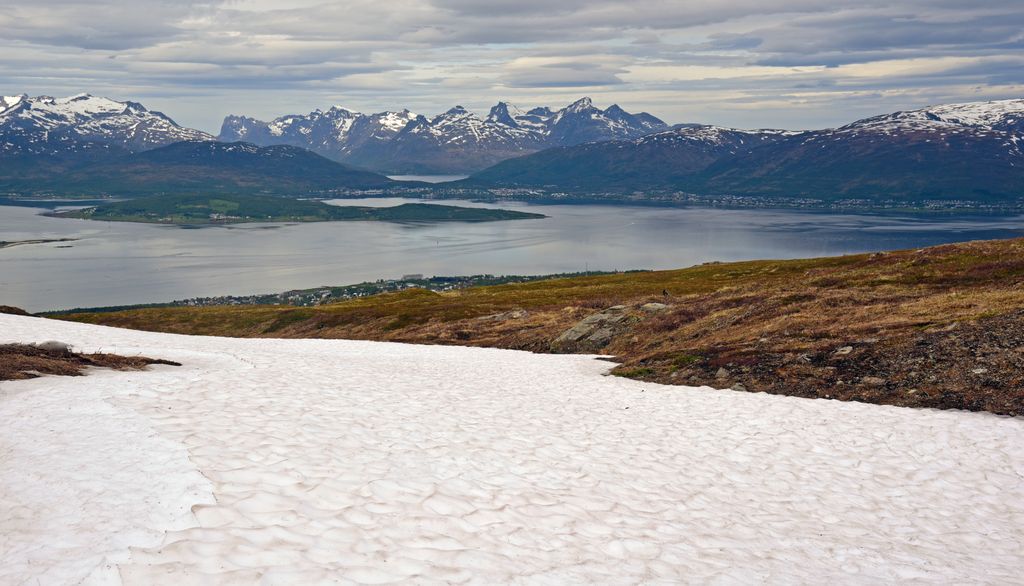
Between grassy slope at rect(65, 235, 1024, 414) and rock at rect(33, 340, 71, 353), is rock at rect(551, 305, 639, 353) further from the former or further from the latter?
rock at rect(33, 340, 71, 353)

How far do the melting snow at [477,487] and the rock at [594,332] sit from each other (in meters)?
26.3

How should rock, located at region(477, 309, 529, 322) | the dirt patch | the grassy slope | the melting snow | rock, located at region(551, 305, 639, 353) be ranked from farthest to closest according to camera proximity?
rock, located at region(477, 309, 529, 322) < rock, located at region(551, 305, 639, 353) < the grassy slope < the dirt patch < the melting snow

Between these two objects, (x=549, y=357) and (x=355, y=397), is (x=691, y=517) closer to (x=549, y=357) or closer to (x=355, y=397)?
(x=355, y=397)

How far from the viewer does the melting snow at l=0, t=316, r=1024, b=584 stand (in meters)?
11.5

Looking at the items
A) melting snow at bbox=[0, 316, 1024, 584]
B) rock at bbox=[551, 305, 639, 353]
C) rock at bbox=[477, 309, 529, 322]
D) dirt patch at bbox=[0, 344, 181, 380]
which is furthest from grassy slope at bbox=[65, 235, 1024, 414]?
dirt patch at bbox=[0, 344, 181, 380]

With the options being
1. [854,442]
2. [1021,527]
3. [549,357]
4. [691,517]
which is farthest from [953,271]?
[691,517]

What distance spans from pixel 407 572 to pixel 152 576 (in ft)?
11.8

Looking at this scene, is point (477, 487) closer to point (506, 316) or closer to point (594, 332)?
point (594, 332)

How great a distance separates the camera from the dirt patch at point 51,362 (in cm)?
2416

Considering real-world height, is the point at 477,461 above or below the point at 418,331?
above

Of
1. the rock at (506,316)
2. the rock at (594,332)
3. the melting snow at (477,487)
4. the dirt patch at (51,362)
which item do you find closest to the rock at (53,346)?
the dirt patch at (51,362)

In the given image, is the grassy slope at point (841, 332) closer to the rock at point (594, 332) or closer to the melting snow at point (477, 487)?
the rock at point (594, 332)

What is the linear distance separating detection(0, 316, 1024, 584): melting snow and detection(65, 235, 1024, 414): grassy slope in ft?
10.1

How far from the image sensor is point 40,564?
10305 mm
